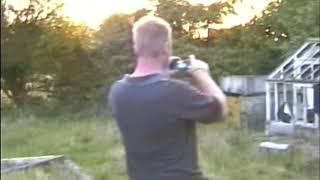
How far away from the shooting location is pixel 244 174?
2.90 metres

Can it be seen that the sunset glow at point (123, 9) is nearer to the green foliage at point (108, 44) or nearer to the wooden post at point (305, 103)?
the green foliage at point (108, 44)

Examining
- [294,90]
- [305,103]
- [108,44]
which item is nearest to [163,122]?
[108,44]

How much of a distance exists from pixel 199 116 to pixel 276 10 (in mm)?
1454

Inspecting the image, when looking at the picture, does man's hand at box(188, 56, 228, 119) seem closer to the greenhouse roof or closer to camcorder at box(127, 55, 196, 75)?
camcorder at box(127, 55, 196, 75)

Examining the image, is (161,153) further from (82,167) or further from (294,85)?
(294,85)

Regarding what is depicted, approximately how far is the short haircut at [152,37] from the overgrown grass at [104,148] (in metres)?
1.56

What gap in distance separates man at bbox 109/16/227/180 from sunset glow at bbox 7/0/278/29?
127 cm

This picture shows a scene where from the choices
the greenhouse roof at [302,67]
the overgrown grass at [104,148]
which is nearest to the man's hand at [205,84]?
the overgrown grass at [104,148]

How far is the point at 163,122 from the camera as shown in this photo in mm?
1203

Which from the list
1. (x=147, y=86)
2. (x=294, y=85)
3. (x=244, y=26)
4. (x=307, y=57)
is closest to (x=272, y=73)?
(x=307, y=57)

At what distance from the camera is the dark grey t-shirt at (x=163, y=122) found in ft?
3.89

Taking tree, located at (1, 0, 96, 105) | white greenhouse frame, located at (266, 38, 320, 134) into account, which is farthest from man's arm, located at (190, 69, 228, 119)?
white greenhouse frame, located at (266, 38, 320, 134)

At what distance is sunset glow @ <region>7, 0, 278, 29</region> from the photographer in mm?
2576

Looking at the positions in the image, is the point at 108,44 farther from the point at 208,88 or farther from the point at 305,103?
the point at 208,88
